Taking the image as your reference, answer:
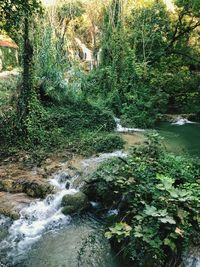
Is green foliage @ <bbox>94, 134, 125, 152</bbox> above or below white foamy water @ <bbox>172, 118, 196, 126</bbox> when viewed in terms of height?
above

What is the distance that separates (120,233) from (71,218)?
87.8 inches

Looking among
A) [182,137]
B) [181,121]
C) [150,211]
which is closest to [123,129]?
[182,137]

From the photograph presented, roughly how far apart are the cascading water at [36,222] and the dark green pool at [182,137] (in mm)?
3877

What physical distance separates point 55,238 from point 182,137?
28.3 ft

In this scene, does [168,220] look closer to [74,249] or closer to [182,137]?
[74,249]

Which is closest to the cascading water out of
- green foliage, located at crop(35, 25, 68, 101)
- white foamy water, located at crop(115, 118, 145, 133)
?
green foliage, located at crop(35, 25, 68, 101)

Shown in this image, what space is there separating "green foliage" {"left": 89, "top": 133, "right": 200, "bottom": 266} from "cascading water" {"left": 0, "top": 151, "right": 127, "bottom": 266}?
52.8 inches

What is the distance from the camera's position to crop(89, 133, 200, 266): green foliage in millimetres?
4191

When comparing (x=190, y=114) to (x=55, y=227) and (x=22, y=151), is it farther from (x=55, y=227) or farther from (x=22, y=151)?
(x=55, y=227)

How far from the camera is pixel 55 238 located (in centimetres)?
558

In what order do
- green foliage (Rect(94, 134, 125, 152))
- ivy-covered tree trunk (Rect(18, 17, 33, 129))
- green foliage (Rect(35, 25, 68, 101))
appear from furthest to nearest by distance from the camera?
green foliage (Rect(35, 25, 68, 101)), green foliage (Rect(94, 134, 125, 152)), ivy-covered tree trunk (Rect(18, 17, 33, 129))

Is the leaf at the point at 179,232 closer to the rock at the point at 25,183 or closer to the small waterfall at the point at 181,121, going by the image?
the rock at the point at 25,183

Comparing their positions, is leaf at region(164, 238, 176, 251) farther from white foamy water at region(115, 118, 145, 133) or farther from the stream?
white foamy water at region(115, 118, 145, 133)

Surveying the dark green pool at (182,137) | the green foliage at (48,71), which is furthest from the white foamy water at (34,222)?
the green foliage at (48,71)
